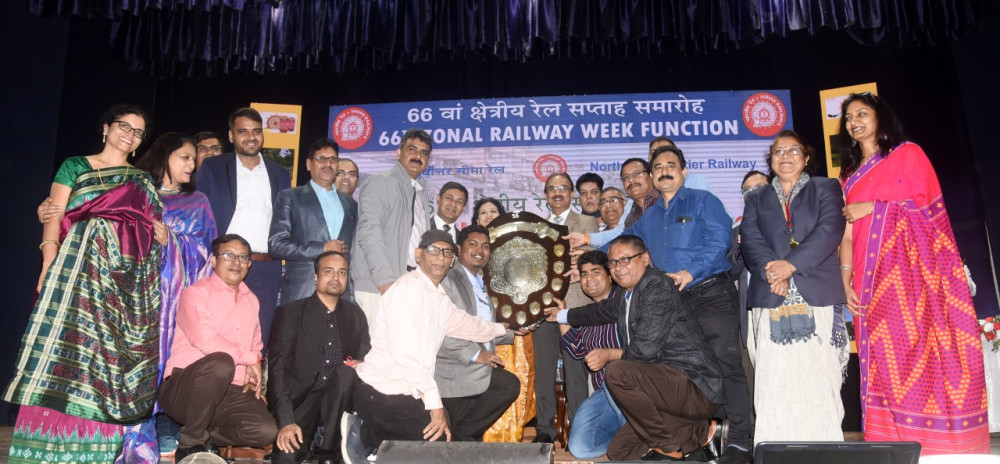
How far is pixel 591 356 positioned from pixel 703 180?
1606mm

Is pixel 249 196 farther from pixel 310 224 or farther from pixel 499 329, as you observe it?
pixel 499 329

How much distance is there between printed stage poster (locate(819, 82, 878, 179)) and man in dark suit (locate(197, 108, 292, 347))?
4983mm

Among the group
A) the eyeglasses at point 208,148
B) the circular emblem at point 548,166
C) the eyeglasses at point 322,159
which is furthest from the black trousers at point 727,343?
the eyeglasses at point 208,148

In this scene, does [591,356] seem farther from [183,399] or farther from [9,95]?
[9,95]

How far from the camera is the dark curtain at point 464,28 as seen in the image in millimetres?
5582

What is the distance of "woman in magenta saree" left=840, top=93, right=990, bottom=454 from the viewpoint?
3.02 meters

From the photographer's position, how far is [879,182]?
328 cm

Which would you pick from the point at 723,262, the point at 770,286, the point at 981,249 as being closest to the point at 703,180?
the point at 723,262

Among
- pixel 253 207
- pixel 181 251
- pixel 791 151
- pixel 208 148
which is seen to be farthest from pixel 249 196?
pixel 791 151

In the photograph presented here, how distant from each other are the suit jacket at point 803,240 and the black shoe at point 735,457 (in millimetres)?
766

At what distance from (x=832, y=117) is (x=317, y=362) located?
5.22 metres

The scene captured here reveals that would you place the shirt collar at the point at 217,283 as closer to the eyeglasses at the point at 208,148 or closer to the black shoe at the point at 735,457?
the eyeglasses at the point at 208,148

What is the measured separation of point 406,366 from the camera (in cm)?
316

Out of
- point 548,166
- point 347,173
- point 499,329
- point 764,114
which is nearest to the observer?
point 499,329
